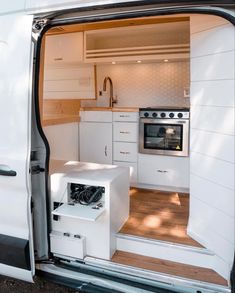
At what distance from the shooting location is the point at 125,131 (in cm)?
374

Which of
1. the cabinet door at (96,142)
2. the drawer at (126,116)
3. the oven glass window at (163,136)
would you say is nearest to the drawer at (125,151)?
the cabinet door at (96,142)

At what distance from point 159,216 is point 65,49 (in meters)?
2.82

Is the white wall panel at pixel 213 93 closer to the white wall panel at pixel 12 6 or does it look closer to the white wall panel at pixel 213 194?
the white wall panel at pixel 213 194

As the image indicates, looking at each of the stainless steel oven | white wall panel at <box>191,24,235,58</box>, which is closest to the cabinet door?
the stainless steel oven

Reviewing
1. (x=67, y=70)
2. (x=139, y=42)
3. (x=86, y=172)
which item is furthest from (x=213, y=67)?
(x=67, y=70)

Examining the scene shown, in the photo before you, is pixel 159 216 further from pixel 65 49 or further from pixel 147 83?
pixel 65 49

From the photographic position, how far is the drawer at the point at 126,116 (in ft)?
12.0

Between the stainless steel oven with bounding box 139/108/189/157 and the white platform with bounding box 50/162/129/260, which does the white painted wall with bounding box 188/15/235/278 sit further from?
the stainless steel oven with bounding box 139/108/189/157

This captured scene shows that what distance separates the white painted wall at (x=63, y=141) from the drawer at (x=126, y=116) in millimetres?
627

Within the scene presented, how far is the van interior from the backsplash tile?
15 millimetres

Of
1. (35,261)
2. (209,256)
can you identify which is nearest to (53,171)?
(35,261)

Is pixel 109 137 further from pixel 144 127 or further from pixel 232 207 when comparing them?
pixel 232 207

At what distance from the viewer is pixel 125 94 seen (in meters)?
4.35

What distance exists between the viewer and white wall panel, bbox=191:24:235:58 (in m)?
1.74
